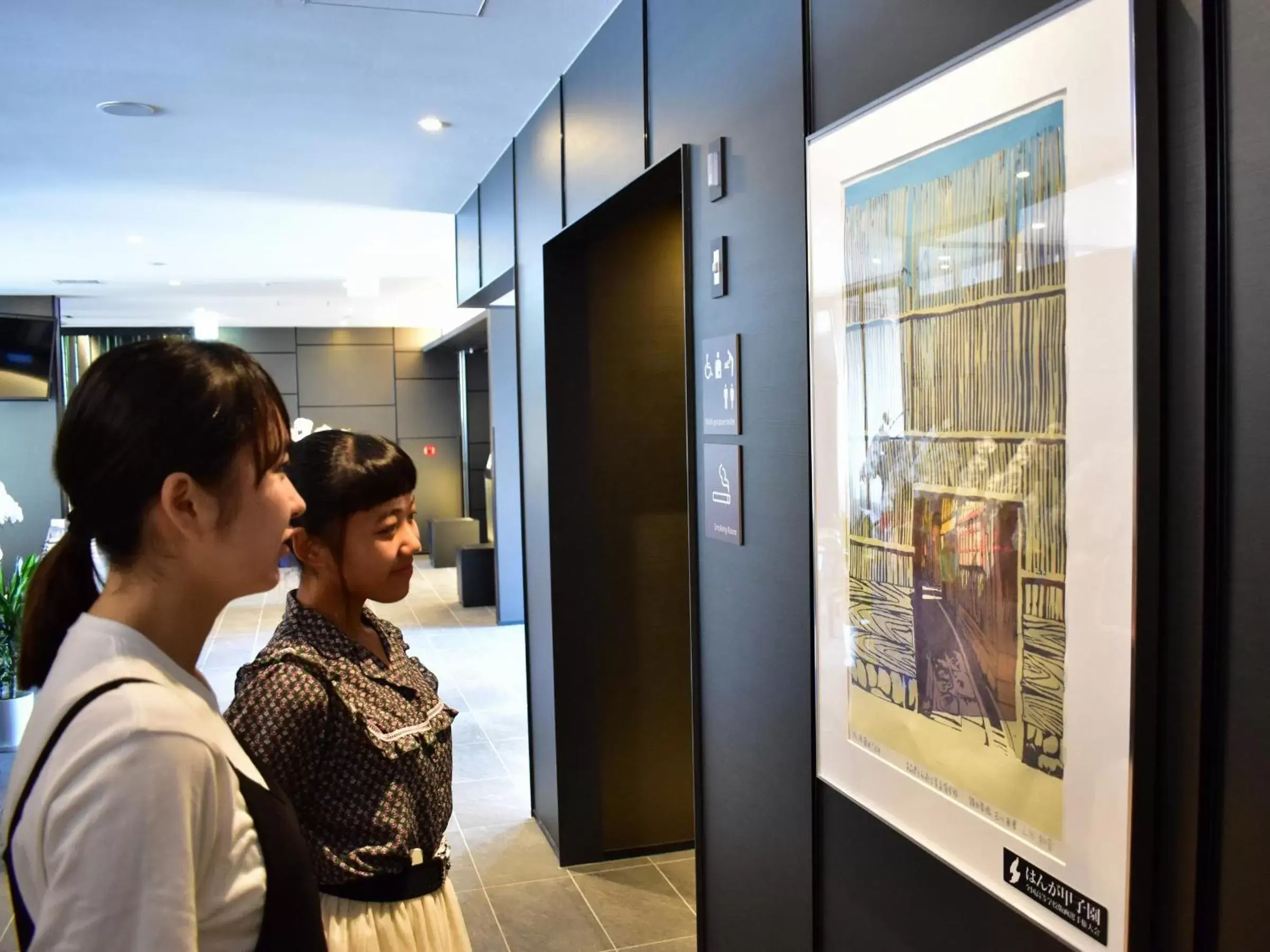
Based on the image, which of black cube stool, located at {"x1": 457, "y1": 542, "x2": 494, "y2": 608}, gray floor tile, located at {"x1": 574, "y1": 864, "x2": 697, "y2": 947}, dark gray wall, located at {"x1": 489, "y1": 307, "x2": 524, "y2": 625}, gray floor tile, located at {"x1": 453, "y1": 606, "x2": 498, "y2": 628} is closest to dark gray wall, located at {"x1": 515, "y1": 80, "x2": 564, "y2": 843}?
gray floor tile, located at {"x1": 574, "y1": 864, "x2": 697, "y2": 947}

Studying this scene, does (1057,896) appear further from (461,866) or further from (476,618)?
(476,618)

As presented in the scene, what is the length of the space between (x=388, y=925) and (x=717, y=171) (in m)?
1.80

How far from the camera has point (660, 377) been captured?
404cm

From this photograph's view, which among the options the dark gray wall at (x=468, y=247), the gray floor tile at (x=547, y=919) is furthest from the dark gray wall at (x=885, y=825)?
the dark gray wall at (x=468, y=247)

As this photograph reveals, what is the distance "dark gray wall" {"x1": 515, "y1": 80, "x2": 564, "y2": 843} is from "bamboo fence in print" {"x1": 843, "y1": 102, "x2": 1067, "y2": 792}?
89.1 inches

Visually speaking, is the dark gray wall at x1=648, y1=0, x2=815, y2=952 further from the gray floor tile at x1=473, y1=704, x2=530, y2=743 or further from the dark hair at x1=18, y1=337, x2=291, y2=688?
the gray floor tile at x1=473, y1=704, x2=530, y2=743

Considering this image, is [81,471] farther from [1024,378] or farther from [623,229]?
[623,229]

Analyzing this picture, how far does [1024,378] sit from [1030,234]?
19cm

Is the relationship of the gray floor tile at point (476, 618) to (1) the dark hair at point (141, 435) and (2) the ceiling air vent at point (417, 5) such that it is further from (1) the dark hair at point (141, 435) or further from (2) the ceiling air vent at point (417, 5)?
(1) the dark hair at point (141, 435)

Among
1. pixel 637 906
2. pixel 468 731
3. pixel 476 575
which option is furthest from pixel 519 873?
pixel 476 575

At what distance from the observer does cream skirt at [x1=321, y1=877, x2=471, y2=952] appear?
1.51m

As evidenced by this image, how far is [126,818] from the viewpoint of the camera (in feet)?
2.80

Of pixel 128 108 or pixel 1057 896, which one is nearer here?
pixel 1057 896

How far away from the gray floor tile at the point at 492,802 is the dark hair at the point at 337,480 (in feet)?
10.2
